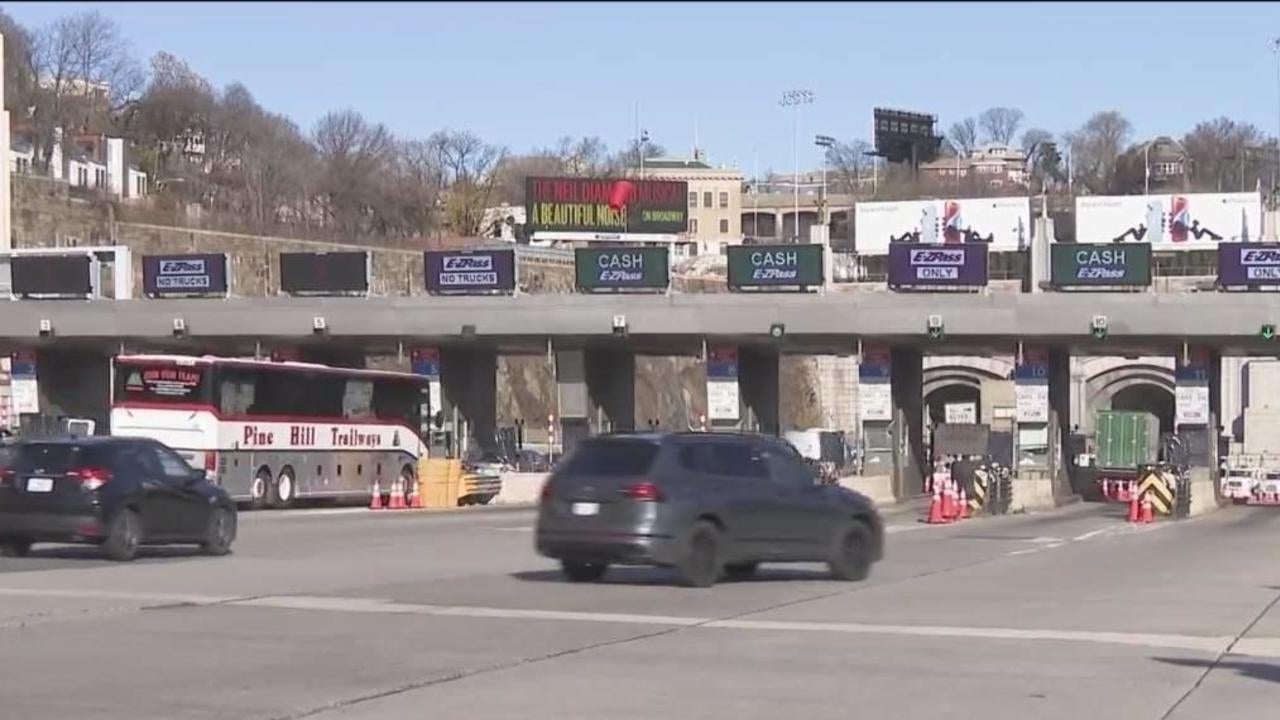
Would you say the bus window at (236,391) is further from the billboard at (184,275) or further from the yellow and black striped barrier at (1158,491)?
the yellow and black striped barrier at (1158,491)

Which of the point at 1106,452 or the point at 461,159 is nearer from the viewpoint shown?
the point at 1106,452

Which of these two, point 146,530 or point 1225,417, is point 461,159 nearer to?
point 1225,417

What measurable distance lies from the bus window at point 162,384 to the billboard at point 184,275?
20.7 meters

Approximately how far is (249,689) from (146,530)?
13.3m

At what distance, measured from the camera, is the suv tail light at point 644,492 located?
849 inches

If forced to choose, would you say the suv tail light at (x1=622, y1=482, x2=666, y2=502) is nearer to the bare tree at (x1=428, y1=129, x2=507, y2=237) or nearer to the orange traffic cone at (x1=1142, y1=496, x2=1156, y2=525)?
the orange traffic cone at (x1=1142, y1=496, x2=1156, y2=525)

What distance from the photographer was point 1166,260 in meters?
101

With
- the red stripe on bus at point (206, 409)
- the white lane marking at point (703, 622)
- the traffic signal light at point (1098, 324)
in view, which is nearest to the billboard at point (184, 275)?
the red stripe on bus at point (206, 409)

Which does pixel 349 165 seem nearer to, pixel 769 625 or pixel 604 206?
pixel 604 206

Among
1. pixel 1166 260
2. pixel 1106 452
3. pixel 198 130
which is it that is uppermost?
pixel 198 130

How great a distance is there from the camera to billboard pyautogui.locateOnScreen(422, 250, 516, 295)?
63.2 meters

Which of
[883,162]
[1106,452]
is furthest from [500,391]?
[883,162]

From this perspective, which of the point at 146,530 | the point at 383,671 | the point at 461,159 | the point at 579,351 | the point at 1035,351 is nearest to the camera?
the point at 383,671

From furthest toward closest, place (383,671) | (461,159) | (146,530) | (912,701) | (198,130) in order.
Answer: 1. (461,159)
2. (198,130)
3. (146,530)
4. (383,671)
5. (912,701)
